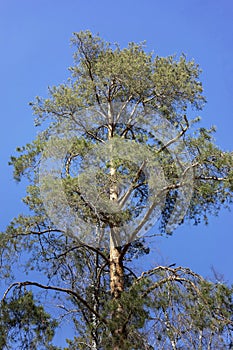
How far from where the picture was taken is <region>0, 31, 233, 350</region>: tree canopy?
487 centimetres

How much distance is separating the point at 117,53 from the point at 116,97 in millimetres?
654

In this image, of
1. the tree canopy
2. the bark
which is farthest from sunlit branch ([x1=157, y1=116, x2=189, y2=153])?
the bark

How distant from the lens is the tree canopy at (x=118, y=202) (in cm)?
487

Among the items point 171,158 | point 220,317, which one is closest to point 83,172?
point 171,158

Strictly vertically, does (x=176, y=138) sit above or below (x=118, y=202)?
above

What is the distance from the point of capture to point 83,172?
5.70 m

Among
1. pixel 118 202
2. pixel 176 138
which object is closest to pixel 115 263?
pixel 118 202

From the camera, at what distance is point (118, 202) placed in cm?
Result: 584

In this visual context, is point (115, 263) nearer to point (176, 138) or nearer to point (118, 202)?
point (118, 202)

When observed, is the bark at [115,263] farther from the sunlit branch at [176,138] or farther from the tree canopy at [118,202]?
the sunlit branch at [176,138]

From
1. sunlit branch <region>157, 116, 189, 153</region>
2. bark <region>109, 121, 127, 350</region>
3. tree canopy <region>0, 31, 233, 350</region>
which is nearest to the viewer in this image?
tree canopy <region>0, 31, 233, 350</region>

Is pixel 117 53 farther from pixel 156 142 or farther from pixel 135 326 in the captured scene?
pixel 135 326

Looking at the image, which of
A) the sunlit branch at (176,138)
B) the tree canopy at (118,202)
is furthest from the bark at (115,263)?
the sunlit branch at (176,138)

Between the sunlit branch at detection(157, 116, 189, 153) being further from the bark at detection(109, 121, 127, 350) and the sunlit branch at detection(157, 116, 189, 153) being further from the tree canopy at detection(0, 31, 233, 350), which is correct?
the bark at detection(109, 121, 127, 350)
